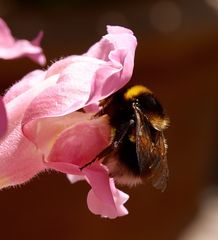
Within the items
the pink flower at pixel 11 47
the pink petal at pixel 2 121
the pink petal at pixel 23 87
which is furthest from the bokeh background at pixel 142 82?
the pink petal at pixel 2 121

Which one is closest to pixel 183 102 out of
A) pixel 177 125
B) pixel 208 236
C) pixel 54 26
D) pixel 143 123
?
pixel 177 125

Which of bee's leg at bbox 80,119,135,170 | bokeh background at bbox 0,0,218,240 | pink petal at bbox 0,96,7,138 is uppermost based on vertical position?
pink petal at bbox 0,96,7,138

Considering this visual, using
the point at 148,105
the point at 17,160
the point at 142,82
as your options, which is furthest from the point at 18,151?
the point at 142,82

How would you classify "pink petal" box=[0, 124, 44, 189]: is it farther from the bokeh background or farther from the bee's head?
the bokeh background

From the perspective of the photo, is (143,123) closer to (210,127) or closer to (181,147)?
(181,147)

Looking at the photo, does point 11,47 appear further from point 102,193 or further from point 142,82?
point 142,82

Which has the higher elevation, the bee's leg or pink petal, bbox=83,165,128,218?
the bee's leg

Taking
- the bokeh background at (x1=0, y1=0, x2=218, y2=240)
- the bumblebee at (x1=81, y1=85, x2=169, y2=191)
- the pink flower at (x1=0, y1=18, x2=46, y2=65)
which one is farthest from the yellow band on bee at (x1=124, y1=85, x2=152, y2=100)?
the bokeh background at (x1=0, y1=0, x2=218, y2=240)

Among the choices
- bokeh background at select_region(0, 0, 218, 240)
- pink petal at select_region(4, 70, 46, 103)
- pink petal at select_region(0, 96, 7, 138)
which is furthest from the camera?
bokeh background at select_region(0, 0, 218, 240)
